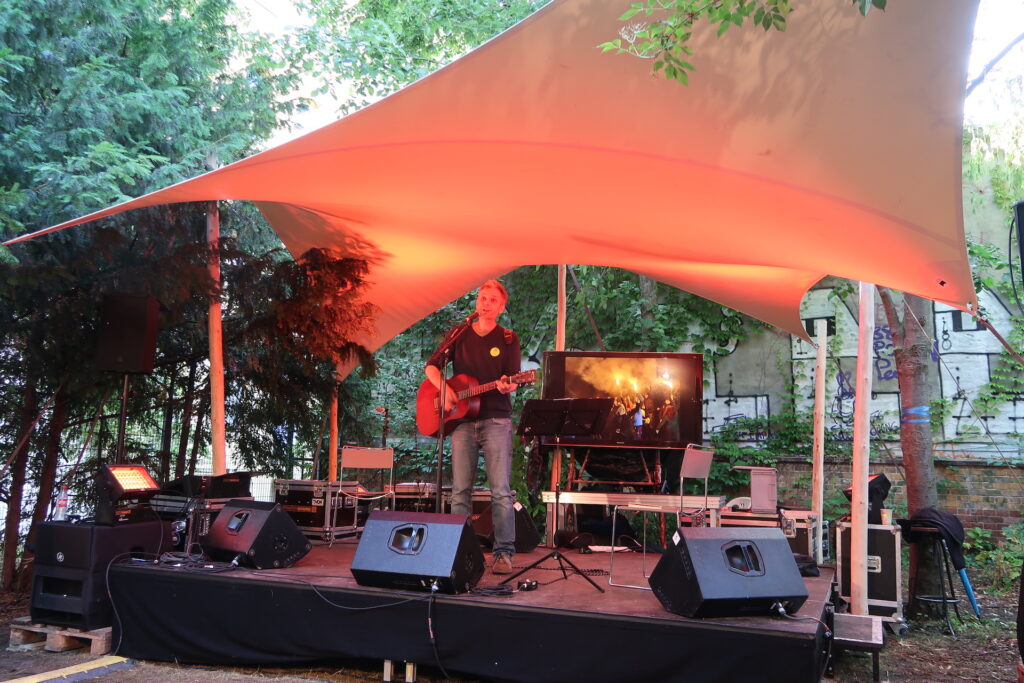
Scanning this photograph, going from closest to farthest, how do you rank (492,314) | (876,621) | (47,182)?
(876,621), (492,314), (47,182)

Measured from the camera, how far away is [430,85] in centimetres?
336

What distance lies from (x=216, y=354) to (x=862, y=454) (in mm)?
4465

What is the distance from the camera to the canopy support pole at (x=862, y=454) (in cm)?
466

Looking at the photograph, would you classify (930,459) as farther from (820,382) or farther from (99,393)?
(99,393)

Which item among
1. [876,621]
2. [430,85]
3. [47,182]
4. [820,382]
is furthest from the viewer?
[820,382]

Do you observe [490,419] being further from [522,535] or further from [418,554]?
[522,535]

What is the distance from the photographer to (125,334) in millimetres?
5262

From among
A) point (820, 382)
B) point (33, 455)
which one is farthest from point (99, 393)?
point (820, 382)

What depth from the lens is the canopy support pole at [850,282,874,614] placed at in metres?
4.66

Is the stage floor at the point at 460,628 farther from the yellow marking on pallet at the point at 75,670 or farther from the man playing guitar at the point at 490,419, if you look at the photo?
the man playing guitar at the point at 490,419

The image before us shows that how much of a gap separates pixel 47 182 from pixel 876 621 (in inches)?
242

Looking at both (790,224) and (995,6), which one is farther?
(995,6)

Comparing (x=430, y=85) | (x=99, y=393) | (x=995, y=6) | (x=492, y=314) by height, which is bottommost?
(x=99, y=393)

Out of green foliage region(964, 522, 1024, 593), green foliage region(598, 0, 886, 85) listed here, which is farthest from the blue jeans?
green foliage region(964, 522, 1024, 593)
